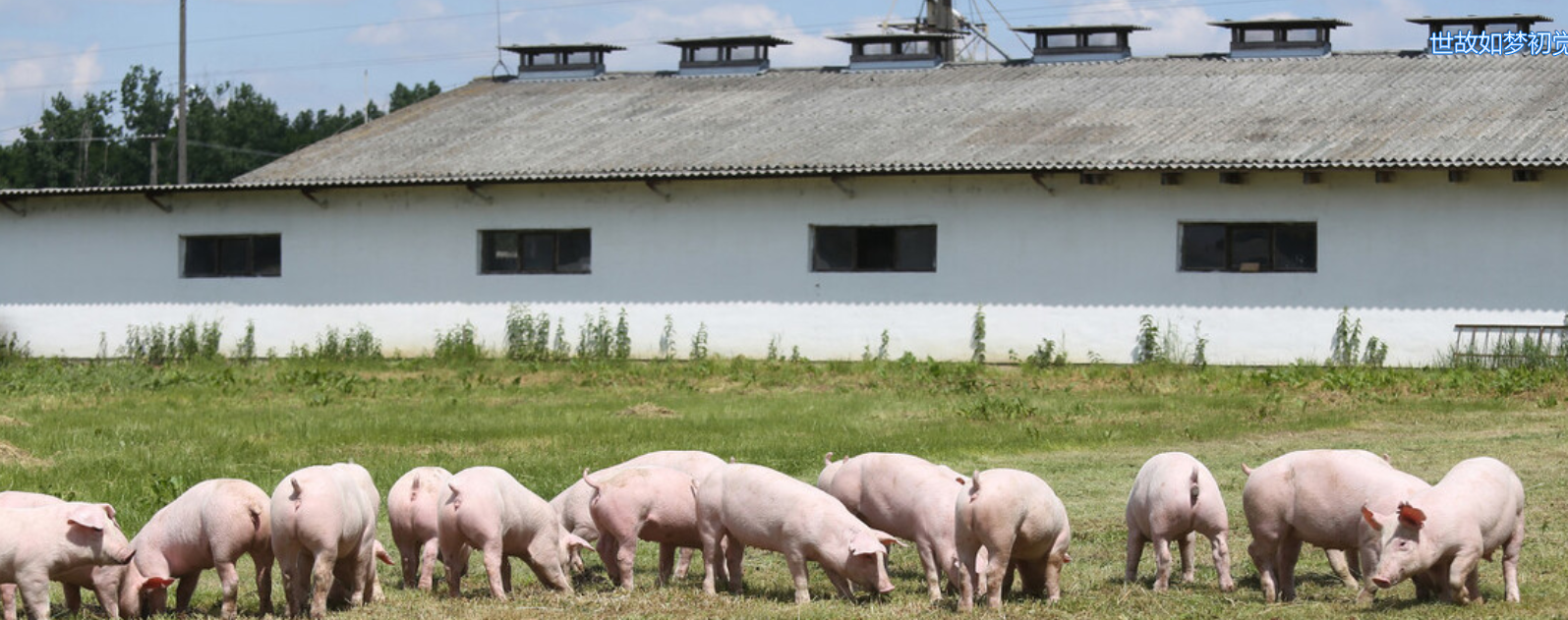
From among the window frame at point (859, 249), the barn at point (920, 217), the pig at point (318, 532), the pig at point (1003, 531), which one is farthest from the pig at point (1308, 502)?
the window frame at point (859, 249)

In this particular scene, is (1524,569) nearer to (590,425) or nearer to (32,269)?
(590,425)

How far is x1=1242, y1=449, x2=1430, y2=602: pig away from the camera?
828 centimetres

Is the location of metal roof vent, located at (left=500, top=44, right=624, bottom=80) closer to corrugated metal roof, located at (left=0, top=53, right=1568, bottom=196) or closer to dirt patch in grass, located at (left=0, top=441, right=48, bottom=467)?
corrugated metal roof, located at (left=0, top=53, right=1568, bottom=196)

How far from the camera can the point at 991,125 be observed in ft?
90.0

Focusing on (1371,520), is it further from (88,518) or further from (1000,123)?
(1000,123)

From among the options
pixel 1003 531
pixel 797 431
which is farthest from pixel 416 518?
pixel 797 431

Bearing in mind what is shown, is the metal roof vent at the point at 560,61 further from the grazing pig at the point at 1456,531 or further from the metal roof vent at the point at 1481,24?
the grazing pig at the point at 1456,531

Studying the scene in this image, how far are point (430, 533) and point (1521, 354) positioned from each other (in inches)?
670

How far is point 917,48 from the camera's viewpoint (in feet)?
109

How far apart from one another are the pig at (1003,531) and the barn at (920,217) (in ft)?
51.9

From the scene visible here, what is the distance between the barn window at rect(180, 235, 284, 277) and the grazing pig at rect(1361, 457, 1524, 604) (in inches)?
922

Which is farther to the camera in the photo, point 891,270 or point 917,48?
point 917,48

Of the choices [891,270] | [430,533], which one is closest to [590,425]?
[430,533]

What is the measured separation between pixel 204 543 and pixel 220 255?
22266 mm
